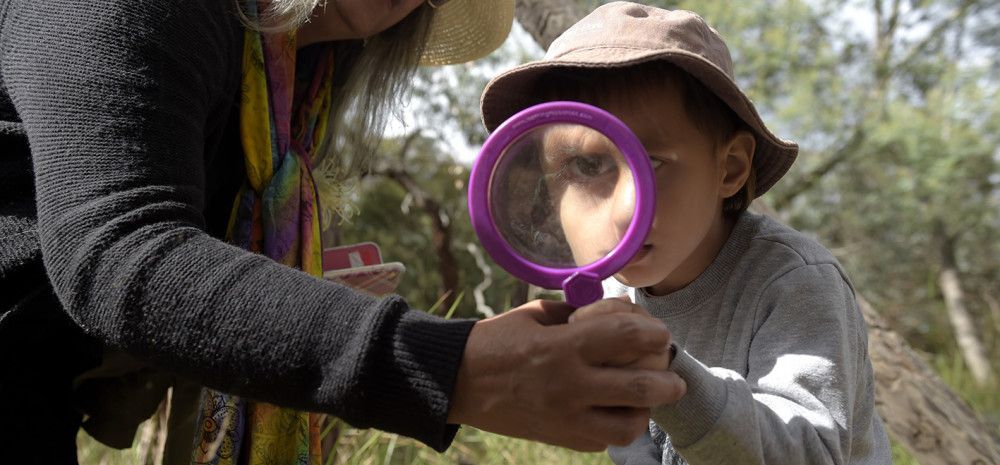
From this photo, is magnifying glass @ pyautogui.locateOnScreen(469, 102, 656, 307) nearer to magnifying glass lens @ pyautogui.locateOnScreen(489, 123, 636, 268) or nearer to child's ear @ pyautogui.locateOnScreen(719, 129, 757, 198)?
magnifying glass lens @ pyautogui.locateOnScreen(489, 123, 636, 268)

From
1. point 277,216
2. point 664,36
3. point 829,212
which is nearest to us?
point 664,36

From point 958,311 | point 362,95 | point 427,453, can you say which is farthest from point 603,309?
point 958,311

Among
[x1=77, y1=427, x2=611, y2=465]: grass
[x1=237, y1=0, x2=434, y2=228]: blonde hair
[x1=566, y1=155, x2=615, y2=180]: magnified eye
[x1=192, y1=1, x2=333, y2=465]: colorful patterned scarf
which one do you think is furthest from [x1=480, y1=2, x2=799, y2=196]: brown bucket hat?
[x1=77, y1=427, x2=611, y2=465]: grass

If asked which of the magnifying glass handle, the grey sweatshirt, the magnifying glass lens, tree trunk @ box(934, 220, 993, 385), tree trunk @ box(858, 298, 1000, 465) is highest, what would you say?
the magnifying glass lens

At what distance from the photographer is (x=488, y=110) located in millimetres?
1730

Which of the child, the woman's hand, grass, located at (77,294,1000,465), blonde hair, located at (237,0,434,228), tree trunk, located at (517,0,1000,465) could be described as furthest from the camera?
grass, located at (77,294,1000,465)

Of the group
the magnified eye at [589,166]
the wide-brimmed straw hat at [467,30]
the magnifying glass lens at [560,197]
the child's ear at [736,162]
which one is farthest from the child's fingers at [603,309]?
the wide-brimmed straw hat at [467,30]

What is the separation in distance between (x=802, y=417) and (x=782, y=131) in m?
5.96

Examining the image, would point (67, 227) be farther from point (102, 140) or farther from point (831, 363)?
point (831, 363)

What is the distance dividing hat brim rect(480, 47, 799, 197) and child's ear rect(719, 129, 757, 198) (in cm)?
3

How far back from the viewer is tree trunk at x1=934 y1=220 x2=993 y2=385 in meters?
7.18

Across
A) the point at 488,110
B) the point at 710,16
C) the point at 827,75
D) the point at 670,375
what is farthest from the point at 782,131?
the point at 670,375

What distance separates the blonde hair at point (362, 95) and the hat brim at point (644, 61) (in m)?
0.61

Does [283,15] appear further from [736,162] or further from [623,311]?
[623,311]
